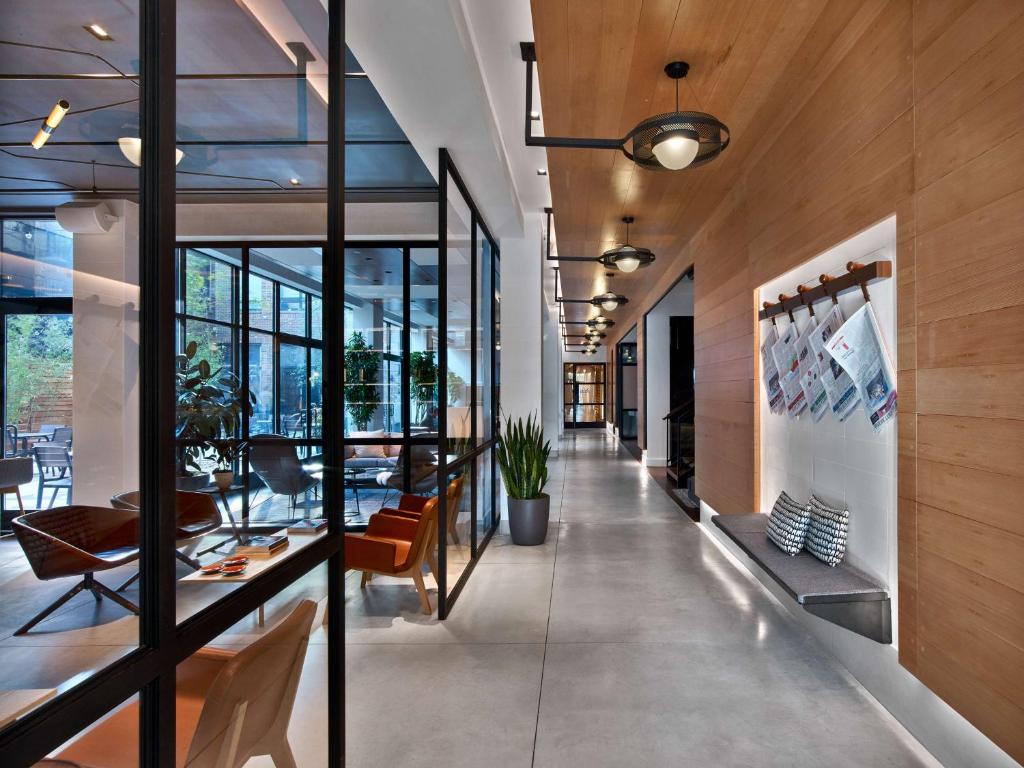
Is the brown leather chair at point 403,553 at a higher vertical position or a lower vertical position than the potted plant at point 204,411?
lower

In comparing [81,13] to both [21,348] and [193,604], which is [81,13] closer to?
[21,348]

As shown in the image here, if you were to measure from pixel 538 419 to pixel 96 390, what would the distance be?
17.3 feet

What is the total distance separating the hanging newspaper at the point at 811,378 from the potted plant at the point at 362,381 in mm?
4053

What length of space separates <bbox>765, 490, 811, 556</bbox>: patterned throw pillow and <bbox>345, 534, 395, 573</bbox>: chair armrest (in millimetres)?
2170

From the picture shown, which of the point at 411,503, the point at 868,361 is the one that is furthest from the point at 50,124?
the point at 411,503

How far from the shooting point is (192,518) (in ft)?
3.63

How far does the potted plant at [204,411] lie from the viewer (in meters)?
1.07

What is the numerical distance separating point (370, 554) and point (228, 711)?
2.37 meters

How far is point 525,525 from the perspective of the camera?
5.15m

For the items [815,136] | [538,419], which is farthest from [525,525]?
[815,136]

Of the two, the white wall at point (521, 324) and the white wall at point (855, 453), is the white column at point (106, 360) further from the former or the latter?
the white wall at point (521, 324)

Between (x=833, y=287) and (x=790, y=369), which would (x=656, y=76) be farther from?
(x=790, y=369)

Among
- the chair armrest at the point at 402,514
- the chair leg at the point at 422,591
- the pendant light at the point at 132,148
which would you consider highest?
the pendant light at the point at 132,148

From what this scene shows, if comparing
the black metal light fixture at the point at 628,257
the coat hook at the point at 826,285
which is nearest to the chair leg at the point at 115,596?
the coat hook at the point at 826,285
